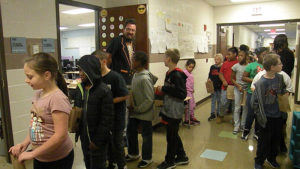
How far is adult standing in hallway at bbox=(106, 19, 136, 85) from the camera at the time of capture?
10.0 feet

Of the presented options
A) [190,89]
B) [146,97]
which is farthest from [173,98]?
[190,89]

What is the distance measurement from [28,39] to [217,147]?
2.86m

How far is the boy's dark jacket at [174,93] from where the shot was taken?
249 cm

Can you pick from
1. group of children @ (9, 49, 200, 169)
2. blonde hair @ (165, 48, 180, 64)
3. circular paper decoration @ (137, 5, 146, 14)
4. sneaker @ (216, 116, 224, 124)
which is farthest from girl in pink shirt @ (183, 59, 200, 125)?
blonde hair @ (165, 48, 180, 64)

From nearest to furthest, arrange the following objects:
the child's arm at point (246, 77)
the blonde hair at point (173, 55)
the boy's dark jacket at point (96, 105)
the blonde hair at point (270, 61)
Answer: the boy's dark jacket at point (96, 105) → the blonde hair at point (270, 61) → the blonde hair at point (173, 55) → the child's arm at point (246, 77)

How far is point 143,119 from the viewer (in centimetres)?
267

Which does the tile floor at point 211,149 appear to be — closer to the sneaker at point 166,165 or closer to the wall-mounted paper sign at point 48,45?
the sneaker at point 166,165

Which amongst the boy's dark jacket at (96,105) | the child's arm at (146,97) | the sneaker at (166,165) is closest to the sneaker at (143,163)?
the sneaker at (166,165)

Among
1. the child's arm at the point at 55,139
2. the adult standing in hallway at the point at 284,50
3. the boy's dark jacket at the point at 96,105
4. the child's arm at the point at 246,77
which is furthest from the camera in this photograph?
the child's arm at the point at 246,77

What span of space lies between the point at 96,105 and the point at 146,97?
1.00m

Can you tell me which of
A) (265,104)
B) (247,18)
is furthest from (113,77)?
(247,18)

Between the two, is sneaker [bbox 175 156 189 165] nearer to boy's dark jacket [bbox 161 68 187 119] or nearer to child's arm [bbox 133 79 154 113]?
boy's dark jacket [bbox 161 68 187 119]

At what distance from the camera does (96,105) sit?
169cm

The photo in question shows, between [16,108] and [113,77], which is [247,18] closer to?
[113,77]
